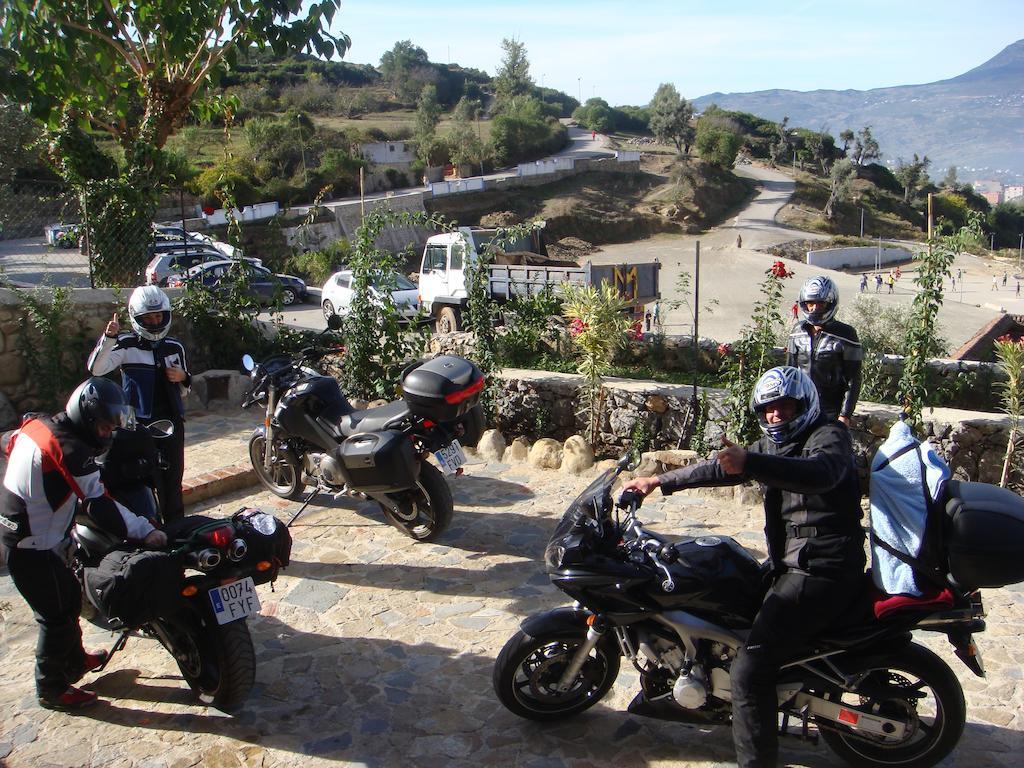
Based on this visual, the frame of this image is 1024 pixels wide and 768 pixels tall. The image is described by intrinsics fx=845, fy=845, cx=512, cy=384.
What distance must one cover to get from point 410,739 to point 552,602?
147 centimetres

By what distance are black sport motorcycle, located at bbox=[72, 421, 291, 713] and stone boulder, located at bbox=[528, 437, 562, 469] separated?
3.76m

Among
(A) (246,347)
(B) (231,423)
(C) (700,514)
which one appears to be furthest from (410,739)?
(A) (246,347)

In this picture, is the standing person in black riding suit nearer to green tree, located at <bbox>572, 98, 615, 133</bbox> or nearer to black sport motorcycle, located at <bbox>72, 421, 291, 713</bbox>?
black sport motorcycle, located at <bbox>72, 421, 291, 713</bbox>

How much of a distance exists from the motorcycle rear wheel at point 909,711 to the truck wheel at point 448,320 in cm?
1278

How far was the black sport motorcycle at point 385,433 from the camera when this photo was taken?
553 centimetres

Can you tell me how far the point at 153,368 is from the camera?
5410mm

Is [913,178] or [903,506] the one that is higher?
[913,178]

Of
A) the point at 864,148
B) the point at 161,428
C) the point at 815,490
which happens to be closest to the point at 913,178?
the point at 864,148

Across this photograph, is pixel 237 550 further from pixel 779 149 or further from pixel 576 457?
pixel 779 149

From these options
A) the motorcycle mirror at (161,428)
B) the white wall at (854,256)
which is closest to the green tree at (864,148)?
the white wall at (854,256)

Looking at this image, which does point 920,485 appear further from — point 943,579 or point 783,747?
point 783,747

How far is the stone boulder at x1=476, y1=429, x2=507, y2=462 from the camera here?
25.7ft

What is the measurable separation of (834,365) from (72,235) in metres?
8.40

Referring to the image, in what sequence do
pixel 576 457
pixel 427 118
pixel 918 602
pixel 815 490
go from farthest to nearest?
1. pixel 427 118
2. pixel 576 457
3. pixel 918 602
4. pixel 815 490
